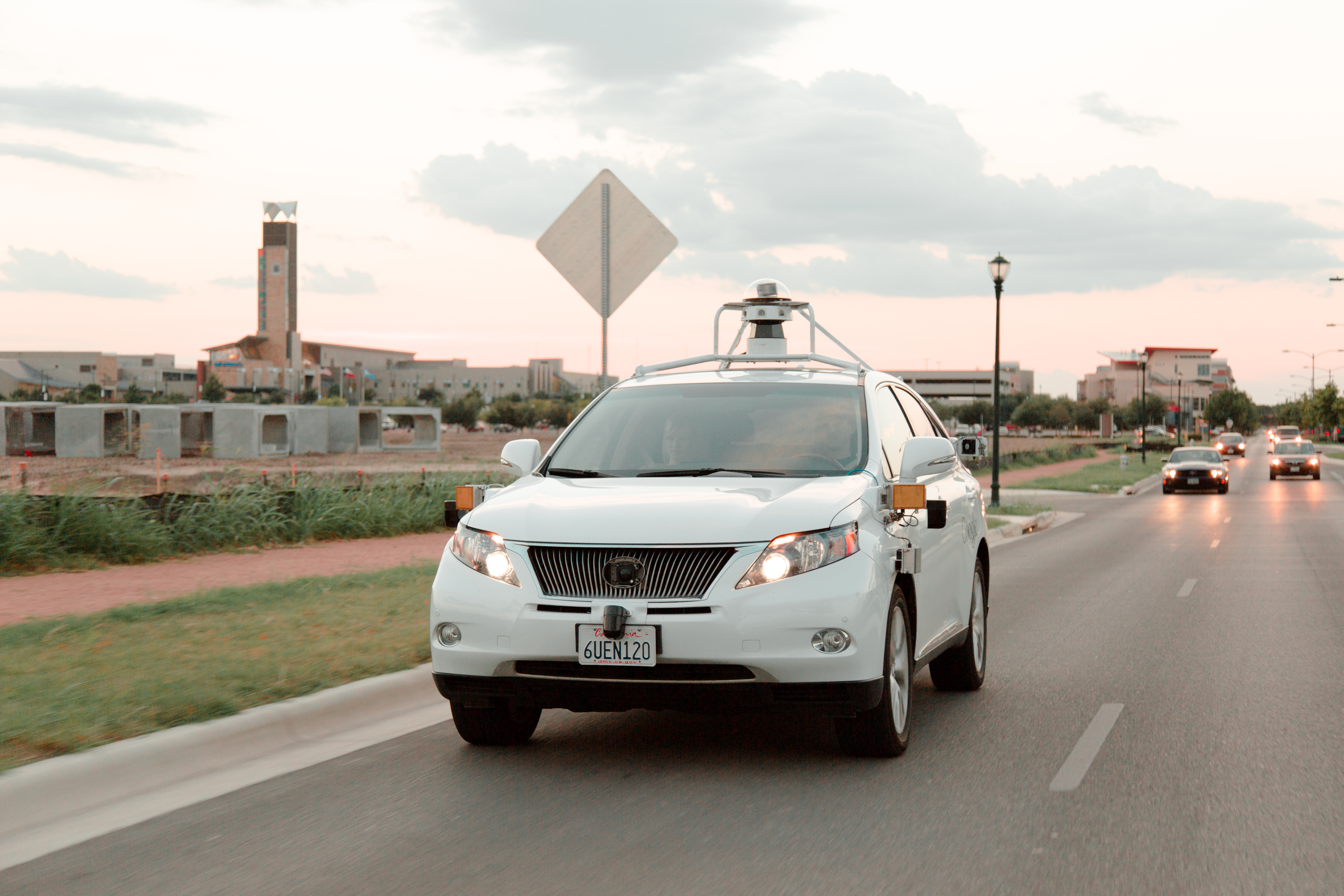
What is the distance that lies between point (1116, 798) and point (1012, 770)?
0.59 m

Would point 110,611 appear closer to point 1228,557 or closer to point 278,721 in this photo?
point 278,721

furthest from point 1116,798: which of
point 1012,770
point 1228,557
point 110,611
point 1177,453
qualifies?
point 1177,453

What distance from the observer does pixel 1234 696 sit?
777 centimetres

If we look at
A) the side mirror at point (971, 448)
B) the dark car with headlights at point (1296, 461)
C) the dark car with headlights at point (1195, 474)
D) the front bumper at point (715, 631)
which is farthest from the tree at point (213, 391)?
the front bumper at point (715, 631)

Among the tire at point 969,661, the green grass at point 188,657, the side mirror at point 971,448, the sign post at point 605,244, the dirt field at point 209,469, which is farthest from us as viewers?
the dirt field at point 209,469

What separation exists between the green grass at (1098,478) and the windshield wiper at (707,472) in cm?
3591

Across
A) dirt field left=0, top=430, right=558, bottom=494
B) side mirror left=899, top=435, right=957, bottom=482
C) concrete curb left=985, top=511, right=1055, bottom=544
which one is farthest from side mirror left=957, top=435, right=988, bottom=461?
concrete curb left=985, top=511, right=1055, bottom=544

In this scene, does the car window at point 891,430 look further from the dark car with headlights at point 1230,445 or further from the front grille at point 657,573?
the dark car with headlights at point 1230,445

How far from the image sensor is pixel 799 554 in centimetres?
542

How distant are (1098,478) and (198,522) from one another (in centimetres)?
3822

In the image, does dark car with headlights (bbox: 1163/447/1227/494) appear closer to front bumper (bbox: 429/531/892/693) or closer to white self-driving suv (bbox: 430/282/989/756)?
white self-driving suv (bbox: 430/282/989/756)

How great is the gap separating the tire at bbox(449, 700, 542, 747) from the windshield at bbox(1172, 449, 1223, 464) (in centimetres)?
3773

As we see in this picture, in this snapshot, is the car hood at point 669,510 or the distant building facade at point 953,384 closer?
the car hood at point 669,510

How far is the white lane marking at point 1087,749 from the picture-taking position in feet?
18.6
